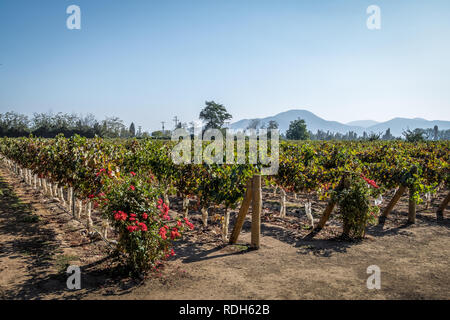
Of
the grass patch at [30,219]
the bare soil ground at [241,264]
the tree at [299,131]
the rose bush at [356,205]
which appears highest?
the tree at [299,131]

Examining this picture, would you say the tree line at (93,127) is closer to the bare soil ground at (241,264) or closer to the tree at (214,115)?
the tree at (214,115)

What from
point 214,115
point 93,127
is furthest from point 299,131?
point 93,127

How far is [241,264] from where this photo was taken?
20.4 feet

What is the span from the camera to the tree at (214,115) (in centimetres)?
10531

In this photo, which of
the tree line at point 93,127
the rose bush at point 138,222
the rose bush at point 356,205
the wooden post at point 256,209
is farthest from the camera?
the tree line at point 93,127

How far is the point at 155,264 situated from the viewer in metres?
5.52

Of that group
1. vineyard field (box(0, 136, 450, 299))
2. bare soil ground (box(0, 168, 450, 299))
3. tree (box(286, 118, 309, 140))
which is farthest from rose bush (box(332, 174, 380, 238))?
tree (box(286, 118, 309, 140))

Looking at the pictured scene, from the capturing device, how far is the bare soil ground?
4891mm

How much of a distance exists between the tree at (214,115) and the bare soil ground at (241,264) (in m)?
96.9

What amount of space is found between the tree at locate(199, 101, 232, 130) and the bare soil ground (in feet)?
318

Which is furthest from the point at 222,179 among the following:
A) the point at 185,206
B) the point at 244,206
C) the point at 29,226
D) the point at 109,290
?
the point at 29,226

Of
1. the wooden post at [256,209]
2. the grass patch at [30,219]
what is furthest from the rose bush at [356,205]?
Result: the grass patch at [30,219]

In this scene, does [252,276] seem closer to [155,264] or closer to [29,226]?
[155,264]

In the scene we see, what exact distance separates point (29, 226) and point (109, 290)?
566 centimetres
